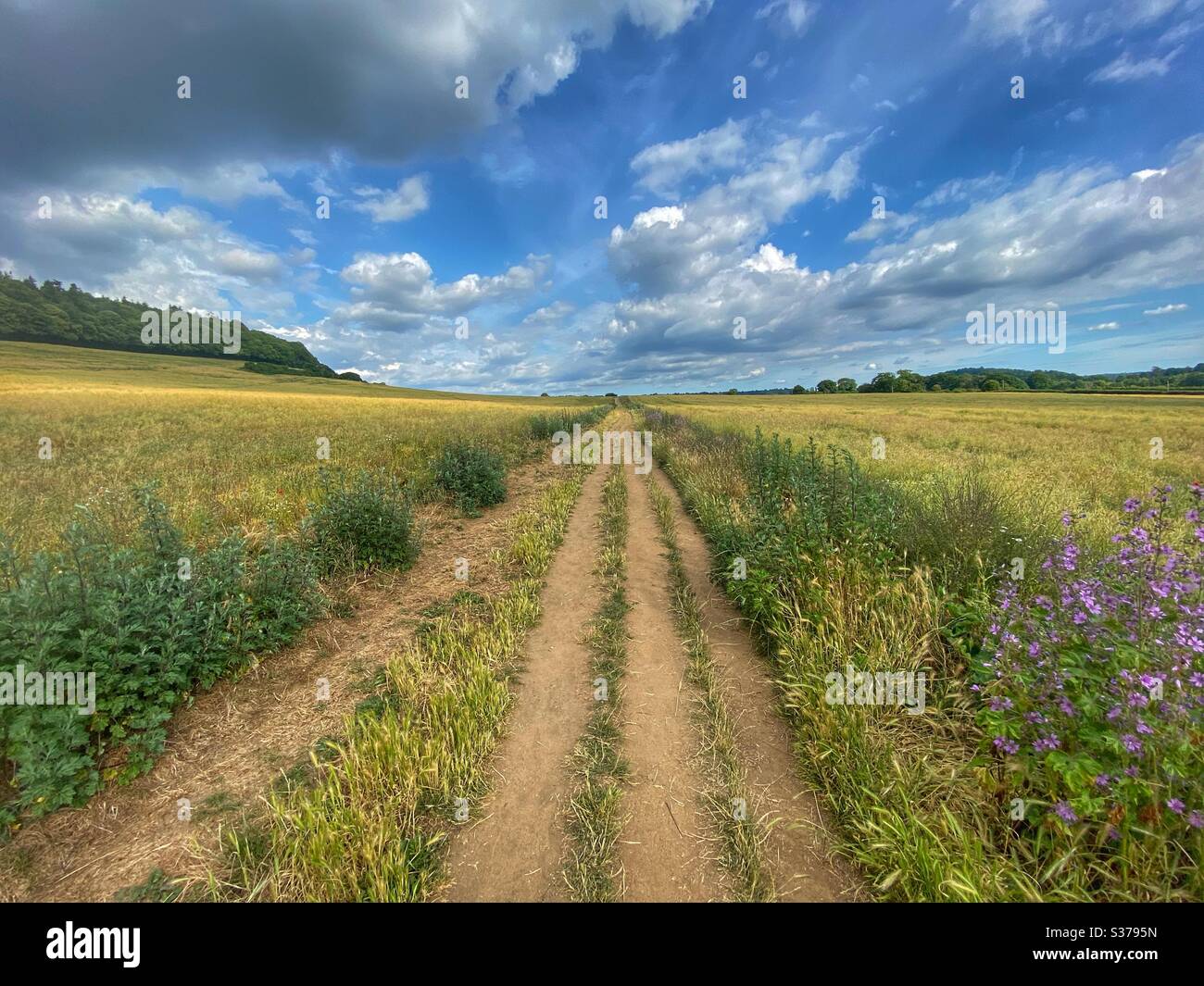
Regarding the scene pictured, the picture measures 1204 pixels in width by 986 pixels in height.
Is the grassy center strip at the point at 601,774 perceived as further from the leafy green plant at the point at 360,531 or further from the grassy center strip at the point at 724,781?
the leafy green plant at the point at 360,531

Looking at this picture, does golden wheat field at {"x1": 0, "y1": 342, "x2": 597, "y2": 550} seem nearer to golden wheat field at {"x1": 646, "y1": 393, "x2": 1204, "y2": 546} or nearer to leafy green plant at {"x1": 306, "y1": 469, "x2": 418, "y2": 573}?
leafy green plant at {"x1": 306, "y1": 469, "x2": 418, "y2": 573}

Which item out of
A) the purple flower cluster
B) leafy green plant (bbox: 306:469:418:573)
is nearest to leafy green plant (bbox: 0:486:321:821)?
leafy green plant (bbox: 306:469:418:573)

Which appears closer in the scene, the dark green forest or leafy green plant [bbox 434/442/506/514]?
leafy green plant [bbox 434/442/506/514]

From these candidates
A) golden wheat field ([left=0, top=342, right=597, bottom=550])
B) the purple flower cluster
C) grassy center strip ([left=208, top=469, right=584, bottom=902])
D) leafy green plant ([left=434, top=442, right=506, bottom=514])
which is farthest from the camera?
leafy green plant ([left=434, top=442, right=506, bottom=514])

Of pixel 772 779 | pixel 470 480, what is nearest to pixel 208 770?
pixel 772 779

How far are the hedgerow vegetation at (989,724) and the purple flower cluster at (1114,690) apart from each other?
0.5 inches

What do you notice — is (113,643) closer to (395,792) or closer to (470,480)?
(395,792)

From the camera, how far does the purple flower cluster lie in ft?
7.75

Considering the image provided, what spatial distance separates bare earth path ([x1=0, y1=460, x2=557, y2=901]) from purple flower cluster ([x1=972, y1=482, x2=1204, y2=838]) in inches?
210

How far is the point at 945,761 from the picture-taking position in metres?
3.17

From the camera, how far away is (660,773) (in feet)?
11.7
